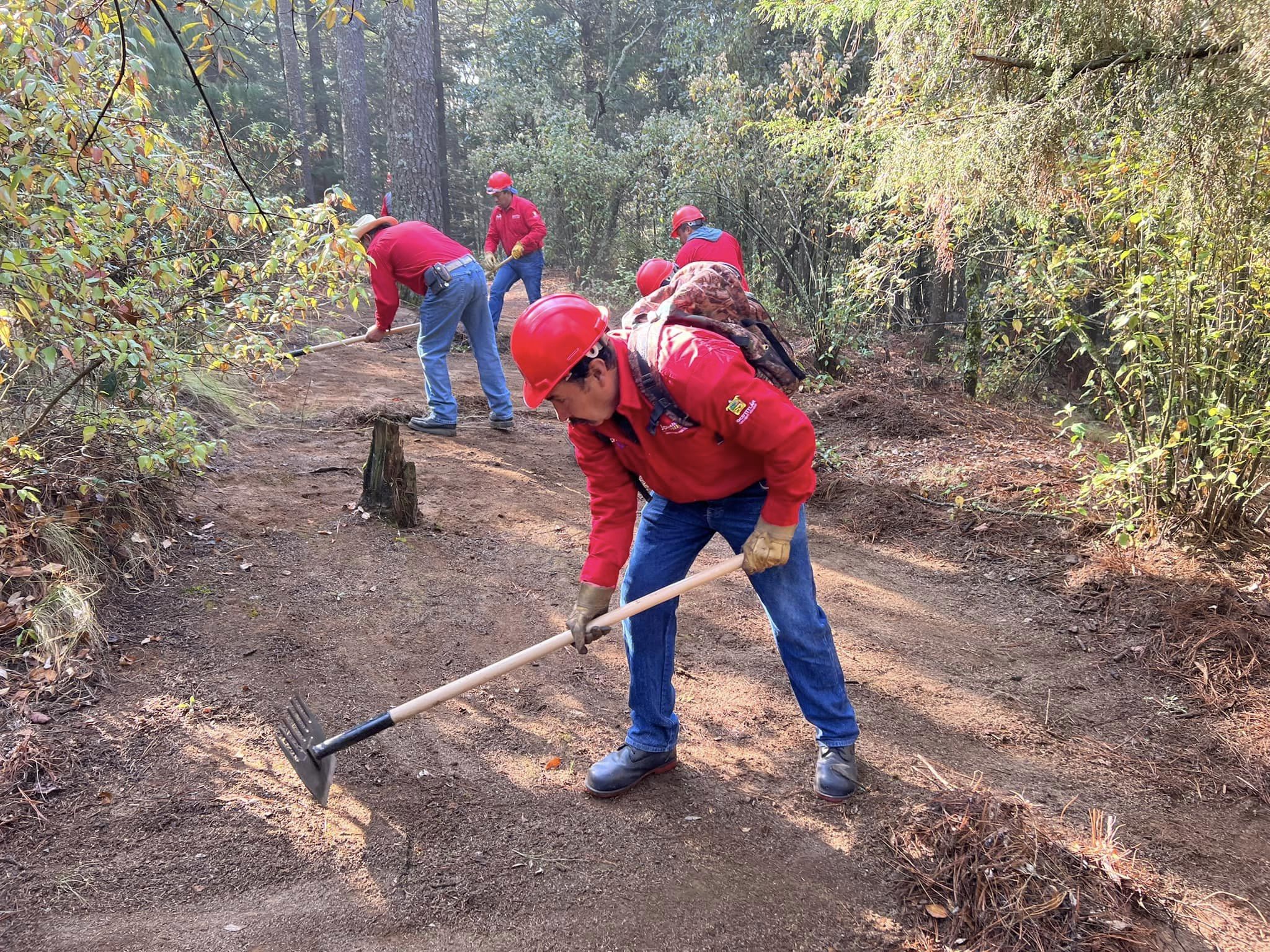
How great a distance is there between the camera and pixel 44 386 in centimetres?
461

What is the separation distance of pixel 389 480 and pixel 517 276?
5.02 m

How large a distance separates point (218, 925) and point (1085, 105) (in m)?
4.73

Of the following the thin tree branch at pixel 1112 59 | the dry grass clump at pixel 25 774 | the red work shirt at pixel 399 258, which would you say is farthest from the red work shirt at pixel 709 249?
the dry grass clump at pixel 25 774

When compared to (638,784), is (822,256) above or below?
above

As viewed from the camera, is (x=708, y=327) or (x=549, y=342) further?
(x=708, y=327)

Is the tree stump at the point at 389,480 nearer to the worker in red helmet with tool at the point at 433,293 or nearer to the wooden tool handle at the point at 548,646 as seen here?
the worker in red helmet with tool at the point at 433,293

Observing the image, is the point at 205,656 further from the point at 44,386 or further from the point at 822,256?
the point at 822,256

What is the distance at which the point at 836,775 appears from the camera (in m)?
2.94

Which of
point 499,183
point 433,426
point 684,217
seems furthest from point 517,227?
point 433,426

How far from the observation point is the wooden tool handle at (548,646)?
2.67 metres

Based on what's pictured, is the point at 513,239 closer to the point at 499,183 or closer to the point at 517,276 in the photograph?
the point at 517,276

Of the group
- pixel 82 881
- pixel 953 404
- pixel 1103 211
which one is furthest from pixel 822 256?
pixel 82 881

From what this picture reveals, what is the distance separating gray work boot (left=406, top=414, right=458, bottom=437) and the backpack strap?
15.3ft

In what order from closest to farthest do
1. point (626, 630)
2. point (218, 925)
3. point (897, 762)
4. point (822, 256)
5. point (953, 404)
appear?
point (218, 925), point (626, 630), point (897, 762), point (953, 404), point (822, 256)
